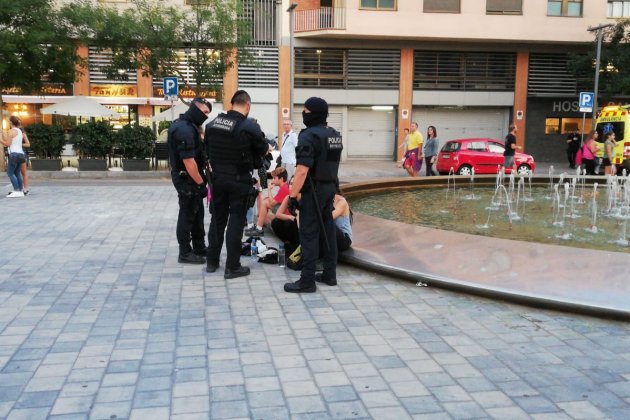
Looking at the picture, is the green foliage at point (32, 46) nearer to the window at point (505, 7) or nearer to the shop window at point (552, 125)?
the window at point (505, 7)

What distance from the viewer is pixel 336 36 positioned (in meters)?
27.8

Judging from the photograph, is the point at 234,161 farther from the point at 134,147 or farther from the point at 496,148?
the point at 496,148

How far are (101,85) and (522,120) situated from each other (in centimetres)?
2061

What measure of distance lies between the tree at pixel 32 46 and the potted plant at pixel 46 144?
1207 mm

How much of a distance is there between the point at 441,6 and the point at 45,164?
18692mm

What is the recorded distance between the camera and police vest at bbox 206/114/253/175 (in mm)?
6039

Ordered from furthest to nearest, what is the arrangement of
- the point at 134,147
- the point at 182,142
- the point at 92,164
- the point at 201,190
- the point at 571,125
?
1. the point at 571,125
2. the point at 134,147
3. the point at 92,164
4. the point at 201,190
5. the point at 182,142

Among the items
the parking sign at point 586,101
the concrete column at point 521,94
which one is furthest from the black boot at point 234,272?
the concrete column at point 521,94

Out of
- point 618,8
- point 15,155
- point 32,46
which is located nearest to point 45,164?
point 32,46

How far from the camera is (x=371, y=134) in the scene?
29.9 metres

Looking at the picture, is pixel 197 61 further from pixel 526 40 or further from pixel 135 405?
pixel 135 405

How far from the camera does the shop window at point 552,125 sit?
30.8m

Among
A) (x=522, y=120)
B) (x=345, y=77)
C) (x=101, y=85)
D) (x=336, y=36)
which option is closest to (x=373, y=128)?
(x=345, y=77)

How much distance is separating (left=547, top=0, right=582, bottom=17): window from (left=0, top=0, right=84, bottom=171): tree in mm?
21488
